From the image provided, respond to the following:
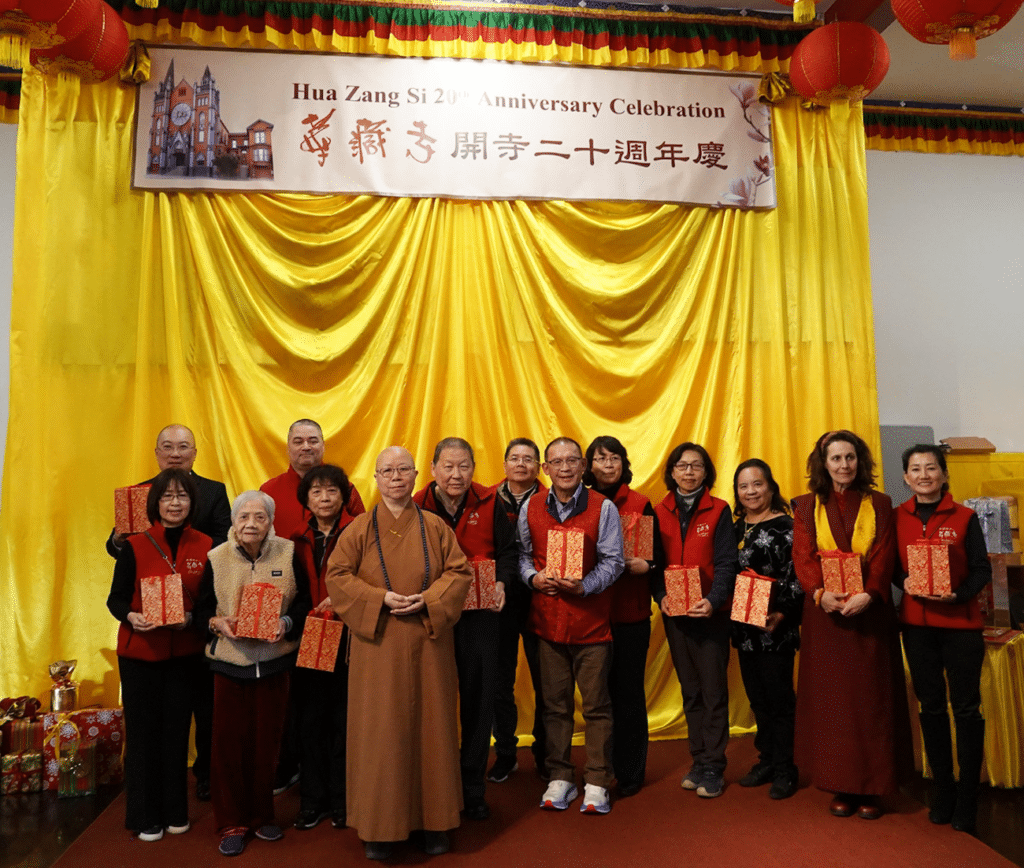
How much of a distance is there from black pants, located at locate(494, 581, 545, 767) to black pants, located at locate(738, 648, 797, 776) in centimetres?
88

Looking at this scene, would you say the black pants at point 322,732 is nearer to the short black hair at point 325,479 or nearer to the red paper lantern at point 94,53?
the short black hair at point 325,479

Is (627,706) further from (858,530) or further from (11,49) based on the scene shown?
(11,49)

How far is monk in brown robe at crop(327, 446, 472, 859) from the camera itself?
9.20 ft

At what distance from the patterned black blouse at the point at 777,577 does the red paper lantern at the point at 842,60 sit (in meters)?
2.30

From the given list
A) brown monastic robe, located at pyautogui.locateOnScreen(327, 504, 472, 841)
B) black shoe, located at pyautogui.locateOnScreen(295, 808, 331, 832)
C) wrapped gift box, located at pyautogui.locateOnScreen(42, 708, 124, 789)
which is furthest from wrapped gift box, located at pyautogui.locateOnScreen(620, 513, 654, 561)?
wrapped gift box, located at pyautogui.locateOnScreen(42, 708, 124, 789)

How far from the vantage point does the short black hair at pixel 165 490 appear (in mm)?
3018

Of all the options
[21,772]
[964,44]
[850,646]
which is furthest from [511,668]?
[964,44]

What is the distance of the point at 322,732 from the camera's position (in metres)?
3.15

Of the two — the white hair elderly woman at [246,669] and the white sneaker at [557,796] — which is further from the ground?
the white hair elderly woman at [246,669]

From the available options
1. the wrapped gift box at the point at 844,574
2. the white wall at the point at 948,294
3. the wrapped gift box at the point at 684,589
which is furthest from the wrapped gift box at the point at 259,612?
the white wall at the point at 948,294

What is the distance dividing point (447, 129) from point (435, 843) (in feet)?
11.4

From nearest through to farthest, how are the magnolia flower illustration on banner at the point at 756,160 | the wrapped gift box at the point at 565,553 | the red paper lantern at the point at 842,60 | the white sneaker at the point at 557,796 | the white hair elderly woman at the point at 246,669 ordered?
1. the white hair elderly woman at the point at 246,669
2. the wrapped gift box at the point at 565,553
3. the white sneaker at the point at 557,796
4. the red paper lantern at the point at 842,60
5. the magnolia flower illustration on banner at the point at 756,160

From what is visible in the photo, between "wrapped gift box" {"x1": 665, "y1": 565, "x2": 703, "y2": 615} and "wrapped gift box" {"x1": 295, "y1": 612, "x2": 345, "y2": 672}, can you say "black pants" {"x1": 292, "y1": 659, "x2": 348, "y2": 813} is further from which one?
"wrapped gift box" {"x1": 665, "y1": 565, "x2": 703, "y2": 615}

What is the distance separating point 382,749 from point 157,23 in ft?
12.7
